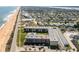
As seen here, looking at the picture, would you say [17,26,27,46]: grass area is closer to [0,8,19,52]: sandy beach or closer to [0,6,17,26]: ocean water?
[0,8,19,52]: sandy beach

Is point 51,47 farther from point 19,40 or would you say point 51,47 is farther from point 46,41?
point 19,40

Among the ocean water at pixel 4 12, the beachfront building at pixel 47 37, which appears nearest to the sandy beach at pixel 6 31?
the ocean water at pixel 4 12

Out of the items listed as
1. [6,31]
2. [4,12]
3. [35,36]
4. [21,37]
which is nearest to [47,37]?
[35,36]

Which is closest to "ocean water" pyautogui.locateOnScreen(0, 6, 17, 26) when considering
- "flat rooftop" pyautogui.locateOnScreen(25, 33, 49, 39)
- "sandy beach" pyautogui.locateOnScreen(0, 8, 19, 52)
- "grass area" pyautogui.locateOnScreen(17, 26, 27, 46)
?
"sandy beach" pyautogui.locateOnScreen(0, 8, 19, 52)

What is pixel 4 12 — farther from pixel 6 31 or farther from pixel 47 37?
pixel 47 37

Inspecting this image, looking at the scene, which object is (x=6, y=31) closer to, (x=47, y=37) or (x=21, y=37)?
(x=21, y=37)

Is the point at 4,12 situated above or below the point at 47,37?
above

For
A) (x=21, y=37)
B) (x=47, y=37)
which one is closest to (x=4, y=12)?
(x=21, y=37)

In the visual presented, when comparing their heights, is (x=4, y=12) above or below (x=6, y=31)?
above

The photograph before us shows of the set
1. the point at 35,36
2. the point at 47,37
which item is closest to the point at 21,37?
the point at 35,36
